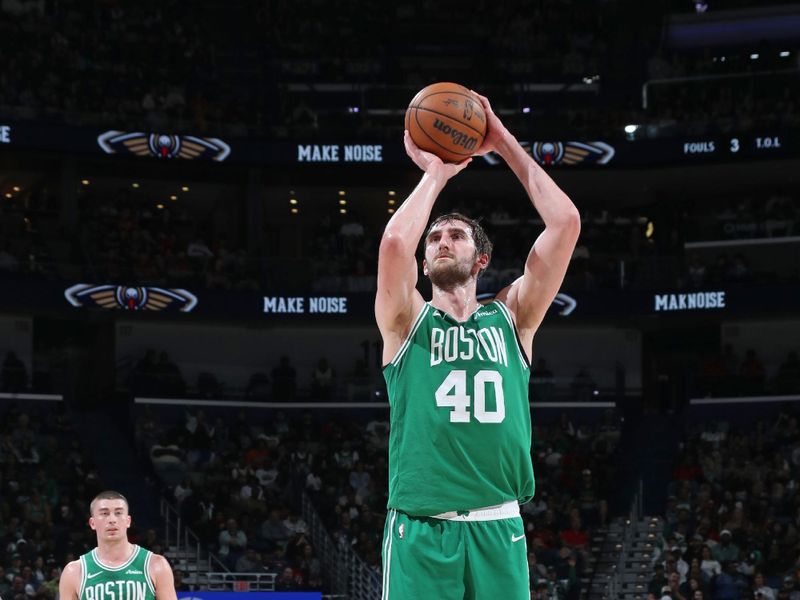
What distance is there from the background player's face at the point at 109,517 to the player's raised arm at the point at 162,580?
1.38 feet

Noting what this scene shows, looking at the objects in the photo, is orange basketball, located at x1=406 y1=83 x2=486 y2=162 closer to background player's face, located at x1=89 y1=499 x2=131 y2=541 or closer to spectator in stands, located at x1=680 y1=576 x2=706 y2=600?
background player's face, located at x1=89 y1=499 x2=131 y2=541

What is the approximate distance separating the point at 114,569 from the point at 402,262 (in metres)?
5.13

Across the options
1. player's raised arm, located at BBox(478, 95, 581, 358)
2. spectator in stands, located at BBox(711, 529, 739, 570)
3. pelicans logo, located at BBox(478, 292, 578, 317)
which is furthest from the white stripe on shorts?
pelicans logo, located at BBox(478, 292, 578, 317)

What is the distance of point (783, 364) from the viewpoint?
29.7m

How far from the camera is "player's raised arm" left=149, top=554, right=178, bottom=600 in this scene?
9852mm

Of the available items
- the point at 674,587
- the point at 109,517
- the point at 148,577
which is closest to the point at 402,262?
the point at 109,517

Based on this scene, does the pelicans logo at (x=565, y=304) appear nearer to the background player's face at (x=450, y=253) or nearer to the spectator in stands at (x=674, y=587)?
the spectator in stands at (x=674, y=587)

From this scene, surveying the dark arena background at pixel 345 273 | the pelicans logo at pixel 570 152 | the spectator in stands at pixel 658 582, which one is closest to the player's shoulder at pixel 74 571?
the dark arena background at pixel 345 273

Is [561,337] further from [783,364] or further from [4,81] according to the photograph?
[4,81]

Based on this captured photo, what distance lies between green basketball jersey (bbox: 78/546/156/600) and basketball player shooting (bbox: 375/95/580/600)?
4508 millimetres

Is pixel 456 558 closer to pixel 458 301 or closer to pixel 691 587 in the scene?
pixel 458 301

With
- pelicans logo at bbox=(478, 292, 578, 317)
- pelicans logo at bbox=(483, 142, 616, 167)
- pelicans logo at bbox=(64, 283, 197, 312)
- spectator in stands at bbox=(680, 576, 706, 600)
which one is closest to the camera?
spectator in stands at bbox=(680, 576, 706, 600)

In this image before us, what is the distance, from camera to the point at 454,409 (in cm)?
572

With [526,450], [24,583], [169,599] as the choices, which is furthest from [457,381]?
[24,583]
